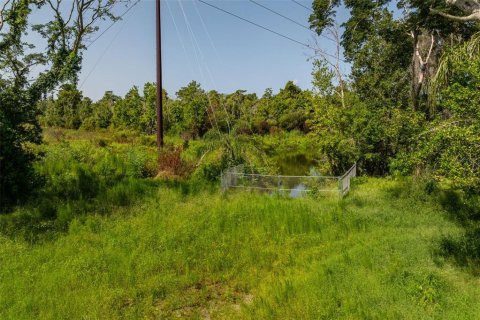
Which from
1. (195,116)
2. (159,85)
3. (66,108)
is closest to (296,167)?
(159,85)

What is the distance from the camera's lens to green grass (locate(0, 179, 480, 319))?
23.4 feet

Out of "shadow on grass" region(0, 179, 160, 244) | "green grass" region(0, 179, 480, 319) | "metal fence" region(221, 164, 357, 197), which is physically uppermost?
"metal fence" region(221, 164, 357, 197)

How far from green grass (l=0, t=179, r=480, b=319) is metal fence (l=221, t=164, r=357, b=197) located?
1.22 metres

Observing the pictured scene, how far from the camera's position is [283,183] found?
14953 mm

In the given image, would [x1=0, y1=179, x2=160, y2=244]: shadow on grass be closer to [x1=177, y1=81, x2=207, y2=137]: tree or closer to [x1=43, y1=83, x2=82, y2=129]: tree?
[x1=177, y1=81, x2=207, y2=137]: tree

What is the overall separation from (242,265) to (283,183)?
238 inches

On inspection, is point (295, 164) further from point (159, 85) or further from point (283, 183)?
point (283, 183)

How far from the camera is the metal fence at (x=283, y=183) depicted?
14727 millimetres

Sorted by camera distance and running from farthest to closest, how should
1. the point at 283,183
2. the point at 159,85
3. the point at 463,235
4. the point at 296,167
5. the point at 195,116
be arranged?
1. the point at 195,116
2. the point at 296,167
3. the point at 159,85
4. the point at 283,183
5. the point at 463,235

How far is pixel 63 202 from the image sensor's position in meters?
12.6

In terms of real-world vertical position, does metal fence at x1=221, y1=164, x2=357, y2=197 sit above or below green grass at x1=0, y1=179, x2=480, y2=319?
above

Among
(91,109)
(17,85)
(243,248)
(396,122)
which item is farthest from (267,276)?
(91,109)

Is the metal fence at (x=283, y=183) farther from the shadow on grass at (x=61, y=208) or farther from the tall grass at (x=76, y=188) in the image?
the tall grass at (x=76, y=188)

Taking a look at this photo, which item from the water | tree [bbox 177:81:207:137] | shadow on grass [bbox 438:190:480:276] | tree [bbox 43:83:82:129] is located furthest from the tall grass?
tree [bbox 43:83:82:129]
